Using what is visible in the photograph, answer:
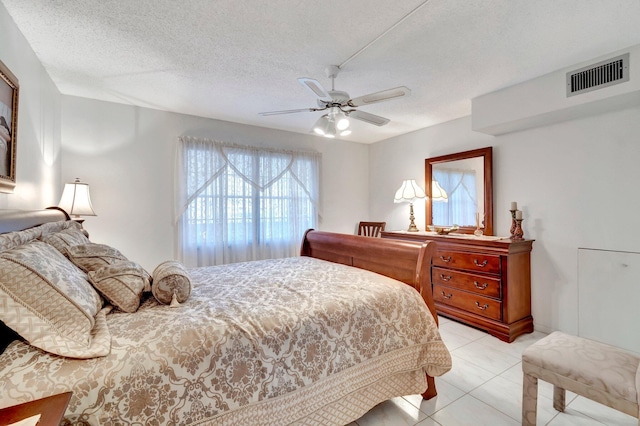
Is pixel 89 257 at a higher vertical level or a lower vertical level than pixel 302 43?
lower

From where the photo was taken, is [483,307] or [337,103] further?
[483,307]

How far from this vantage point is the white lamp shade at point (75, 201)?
264 centimetres

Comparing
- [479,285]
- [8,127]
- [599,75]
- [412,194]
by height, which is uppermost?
[599,75]

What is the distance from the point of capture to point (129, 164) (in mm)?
3326

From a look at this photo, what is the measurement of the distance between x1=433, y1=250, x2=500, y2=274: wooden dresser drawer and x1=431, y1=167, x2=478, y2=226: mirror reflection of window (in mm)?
656

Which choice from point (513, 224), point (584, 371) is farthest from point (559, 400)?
point (513, 224)

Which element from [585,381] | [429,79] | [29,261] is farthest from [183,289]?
[429,79]

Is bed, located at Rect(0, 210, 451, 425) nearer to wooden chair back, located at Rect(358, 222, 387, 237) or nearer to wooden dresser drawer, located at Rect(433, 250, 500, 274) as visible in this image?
wooden dresser drawer, located at Rect(433, 250, 500, 274)

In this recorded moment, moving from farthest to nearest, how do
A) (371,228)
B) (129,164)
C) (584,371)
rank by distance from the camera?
1. (371,228)
2. (129,164)
3. (584,371)

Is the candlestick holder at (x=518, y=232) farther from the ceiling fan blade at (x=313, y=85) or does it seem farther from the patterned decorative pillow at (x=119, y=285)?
the patterned decorative pillow at (x=119, y=285)

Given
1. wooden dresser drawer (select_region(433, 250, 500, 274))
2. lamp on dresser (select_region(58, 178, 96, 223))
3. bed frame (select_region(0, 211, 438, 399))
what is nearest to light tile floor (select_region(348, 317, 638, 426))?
bed frame (select_region(0, 211, 438, 399))

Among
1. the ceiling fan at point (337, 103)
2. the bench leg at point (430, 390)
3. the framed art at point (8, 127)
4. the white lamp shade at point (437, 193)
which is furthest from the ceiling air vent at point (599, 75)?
the framed art at point (8, 127)

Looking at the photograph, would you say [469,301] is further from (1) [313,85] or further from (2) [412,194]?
(1) [313,85]

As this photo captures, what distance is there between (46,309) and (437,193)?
3989mm
